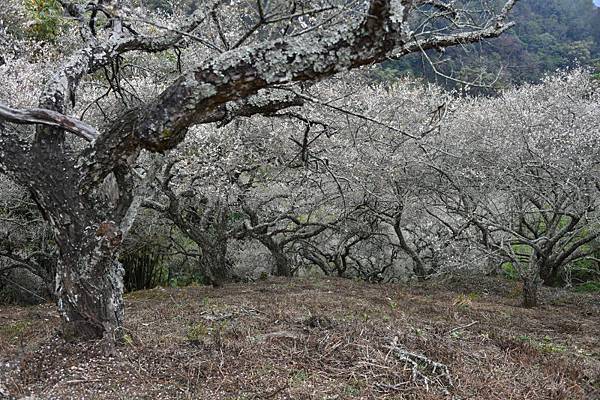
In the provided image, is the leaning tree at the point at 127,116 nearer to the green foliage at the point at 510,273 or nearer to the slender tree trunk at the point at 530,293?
the slender tree trunk at the point at 530,293

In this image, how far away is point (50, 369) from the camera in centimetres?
349

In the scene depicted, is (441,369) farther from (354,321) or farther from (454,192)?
(454,192)

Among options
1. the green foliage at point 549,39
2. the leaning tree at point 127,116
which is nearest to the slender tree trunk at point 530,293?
the leaning tree at point 127,116

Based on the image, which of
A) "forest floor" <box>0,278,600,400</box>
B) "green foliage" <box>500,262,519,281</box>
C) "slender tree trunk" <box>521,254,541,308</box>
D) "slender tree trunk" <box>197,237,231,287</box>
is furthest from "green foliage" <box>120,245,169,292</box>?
"green foliage" <box>500,262,519,281</box>

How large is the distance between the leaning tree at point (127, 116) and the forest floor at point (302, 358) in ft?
1.45

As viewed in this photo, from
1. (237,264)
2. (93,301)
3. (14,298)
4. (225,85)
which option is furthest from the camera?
(237,264)

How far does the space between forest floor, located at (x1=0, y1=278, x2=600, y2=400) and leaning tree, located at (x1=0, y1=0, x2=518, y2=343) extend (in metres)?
0.44

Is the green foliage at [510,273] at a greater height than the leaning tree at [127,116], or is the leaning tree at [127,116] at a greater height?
the leaning tree at [127,116]

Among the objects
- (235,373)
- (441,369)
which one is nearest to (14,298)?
(235,373)

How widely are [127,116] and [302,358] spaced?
78.9 inches

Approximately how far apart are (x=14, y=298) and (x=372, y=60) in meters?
10.8

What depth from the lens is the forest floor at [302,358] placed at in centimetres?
320

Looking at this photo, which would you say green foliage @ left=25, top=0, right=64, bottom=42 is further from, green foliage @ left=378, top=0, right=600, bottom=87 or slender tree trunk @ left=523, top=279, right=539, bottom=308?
slender tree trunk @ left=523, top=279, right=539, bottom=308

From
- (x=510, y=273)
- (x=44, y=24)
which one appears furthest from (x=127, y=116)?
(x=44, y=24)
